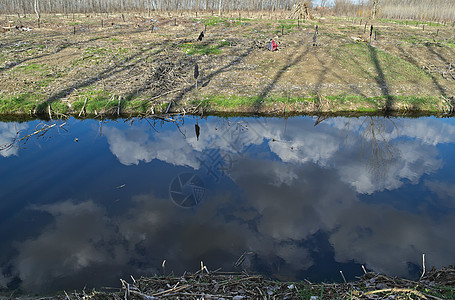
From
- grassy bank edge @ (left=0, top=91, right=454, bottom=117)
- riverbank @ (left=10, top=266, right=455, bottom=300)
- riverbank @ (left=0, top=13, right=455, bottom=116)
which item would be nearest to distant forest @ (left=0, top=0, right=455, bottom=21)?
riverbank @ (left=0, top=13, right=455, bottom=116)

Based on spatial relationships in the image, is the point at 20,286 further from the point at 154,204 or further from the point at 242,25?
the point at 242,25

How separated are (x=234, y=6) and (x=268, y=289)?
65835 mm

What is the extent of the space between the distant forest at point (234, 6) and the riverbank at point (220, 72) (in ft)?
80.8

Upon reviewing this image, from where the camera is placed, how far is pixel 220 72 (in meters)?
21.8

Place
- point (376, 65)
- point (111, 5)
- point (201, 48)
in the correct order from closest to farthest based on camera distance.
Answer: point (376, 65)
point (201, 48)
point (111, 5)

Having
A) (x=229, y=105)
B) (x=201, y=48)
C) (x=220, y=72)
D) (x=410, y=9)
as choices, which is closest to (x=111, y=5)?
(x=201, y=48)

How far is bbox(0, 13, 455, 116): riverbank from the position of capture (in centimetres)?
1772

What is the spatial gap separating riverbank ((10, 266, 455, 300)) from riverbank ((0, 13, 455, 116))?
40.3 feet

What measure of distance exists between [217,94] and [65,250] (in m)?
13.2

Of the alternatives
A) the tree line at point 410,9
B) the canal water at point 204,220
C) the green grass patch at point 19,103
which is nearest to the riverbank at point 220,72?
the green grass patch at point 19,103

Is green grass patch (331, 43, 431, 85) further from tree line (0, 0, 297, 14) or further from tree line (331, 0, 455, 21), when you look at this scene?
tree line (0, 0, 297, 14)

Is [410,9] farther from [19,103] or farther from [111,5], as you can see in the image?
[19,103]

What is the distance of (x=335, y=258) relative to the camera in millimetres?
7473

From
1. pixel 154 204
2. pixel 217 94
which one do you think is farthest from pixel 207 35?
pixel 154 204
